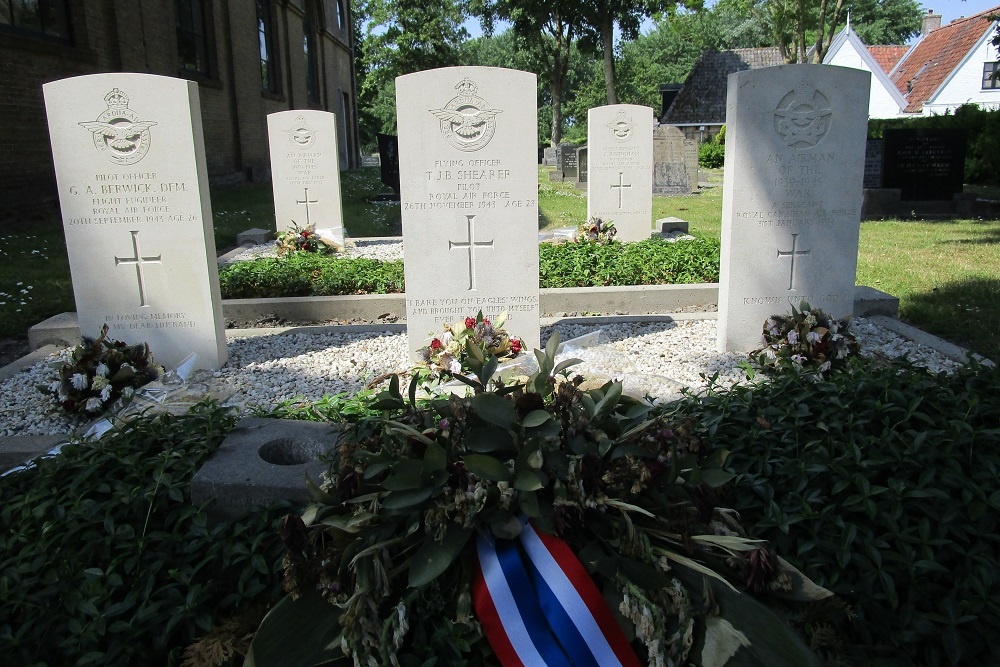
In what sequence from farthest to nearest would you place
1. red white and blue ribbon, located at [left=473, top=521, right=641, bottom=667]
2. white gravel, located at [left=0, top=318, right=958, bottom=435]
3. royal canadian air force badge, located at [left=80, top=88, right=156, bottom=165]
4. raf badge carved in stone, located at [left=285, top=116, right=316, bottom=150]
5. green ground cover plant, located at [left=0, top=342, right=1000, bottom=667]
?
raf badge carved in stone, located at [left=285, top=116, right=316, bottom=150] → royal canadian air force badge, located at [left=80, top=88, right=156, bottom=165] → white gravel, located at [left=0, top=318, right=958, bottom=435] → green ground cover plant, located at [left=0, top=342, right=1000, bottom=667] → red white and blue ribbon, located at [left=473, top=521, right=641, bottom=667]

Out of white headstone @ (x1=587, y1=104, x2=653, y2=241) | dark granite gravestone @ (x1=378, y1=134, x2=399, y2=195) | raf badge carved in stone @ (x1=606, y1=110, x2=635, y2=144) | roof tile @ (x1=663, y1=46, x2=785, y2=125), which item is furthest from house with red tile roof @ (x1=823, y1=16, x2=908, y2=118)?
raf badge carved in stone @ (x1=606, y1=110, x2=635, y2=144)

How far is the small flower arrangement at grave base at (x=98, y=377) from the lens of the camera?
451 cm

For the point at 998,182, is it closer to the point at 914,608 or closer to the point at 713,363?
the point at 713,363

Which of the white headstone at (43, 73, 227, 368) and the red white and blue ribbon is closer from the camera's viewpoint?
the red white and blue ribbon

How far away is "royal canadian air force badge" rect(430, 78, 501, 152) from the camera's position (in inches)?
198

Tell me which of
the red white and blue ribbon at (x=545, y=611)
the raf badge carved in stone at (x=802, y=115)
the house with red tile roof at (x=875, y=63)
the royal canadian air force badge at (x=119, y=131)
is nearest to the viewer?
the red white and blue ribbon at (x=545, y=611)

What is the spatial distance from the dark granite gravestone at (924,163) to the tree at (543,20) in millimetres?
20158

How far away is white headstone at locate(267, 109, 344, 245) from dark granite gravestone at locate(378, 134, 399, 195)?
7.99 m

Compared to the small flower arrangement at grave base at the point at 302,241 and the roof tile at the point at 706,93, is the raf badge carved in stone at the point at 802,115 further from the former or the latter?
the roof tile at the point at 706,93

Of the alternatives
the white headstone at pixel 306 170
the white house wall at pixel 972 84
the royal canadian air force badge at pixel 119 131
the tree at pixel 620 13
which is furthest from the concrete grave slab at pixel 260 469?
the white house wall at pixel 972 84

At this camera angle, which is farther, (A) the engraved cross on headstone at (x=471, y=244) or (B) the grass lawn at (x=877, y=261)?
(B) the grass lawn at (x=877, y=261)

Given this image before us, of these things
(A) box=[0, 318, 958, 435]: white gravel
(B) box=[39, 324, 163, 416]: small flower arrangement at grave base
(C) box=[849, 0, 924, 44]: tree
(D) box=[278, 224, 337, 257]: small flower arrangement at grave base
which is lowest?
(A) box=[0, 318, 958, 435]: white gravel

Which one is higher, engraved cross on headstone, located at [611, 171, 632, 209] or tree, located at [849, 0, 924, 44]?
tree, located at [849, 0, 924, 44]

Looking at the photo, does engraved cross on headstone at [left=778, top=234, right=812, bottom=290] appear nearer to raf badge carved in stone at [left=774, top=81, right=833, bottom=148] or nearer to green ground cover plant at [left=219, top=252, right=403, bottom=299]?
raf badge carved in stone at [left=774, top=81, right=833, bottom=148]
